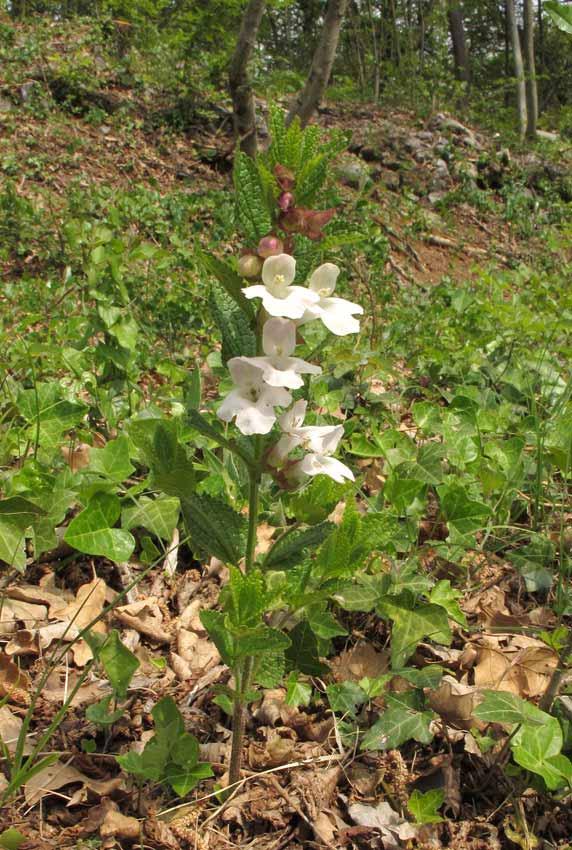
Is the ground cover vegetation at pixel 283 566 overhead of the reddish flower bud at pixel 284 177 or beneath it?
beneath

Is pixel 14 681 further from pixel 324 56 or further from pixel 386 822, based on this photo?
pixel 324 56

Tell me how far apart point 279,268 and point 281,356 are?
0.43 ft

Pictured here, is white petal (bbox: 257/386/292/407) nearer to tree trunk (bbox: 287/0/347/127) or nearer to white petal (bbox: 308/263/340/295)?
white petal (bbox: 308/263/340/295)

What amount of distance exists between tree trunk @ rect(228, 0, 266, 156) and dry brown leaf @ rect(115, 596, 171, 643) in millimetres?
5073

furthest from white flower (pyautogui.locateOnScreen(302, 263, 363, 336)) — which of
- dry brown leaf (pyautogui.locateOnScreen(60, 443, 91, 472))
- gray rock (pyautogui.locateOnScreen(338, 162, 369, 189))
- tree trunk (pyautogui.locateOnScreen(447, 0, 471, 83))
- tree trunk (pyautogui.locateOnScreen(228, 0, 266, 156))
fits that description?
tree trunk (pyautogui.locateOnScreen(447, 0, 471, 83))

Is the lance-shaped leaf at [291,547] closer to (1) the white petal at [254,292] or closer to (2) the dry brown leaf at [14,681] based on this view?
(1) the white petal at [254,292]

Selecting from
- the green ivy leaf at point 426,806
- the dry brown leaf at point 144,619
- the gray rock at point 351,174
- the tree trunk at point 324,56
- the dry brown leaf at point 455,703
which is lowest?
the dry brown leaf at point 144,619

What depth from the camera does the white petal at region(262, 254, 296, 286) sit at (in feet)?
3.17

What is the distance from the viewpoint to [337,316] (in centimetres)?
101

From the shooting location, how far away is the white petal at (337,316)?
98 cm

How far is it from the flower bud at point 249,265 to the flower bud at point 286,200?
0.09m

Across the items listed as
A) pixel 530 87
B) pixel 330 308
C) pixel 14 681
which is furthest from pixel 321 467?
pixel 530 87

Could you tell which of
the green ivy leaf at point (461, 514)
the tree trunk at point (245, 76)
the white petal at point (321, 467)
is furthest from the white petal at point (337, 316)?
the tree trunk at point (245, 76)

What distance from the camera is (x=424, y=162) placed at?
30.6 ft
